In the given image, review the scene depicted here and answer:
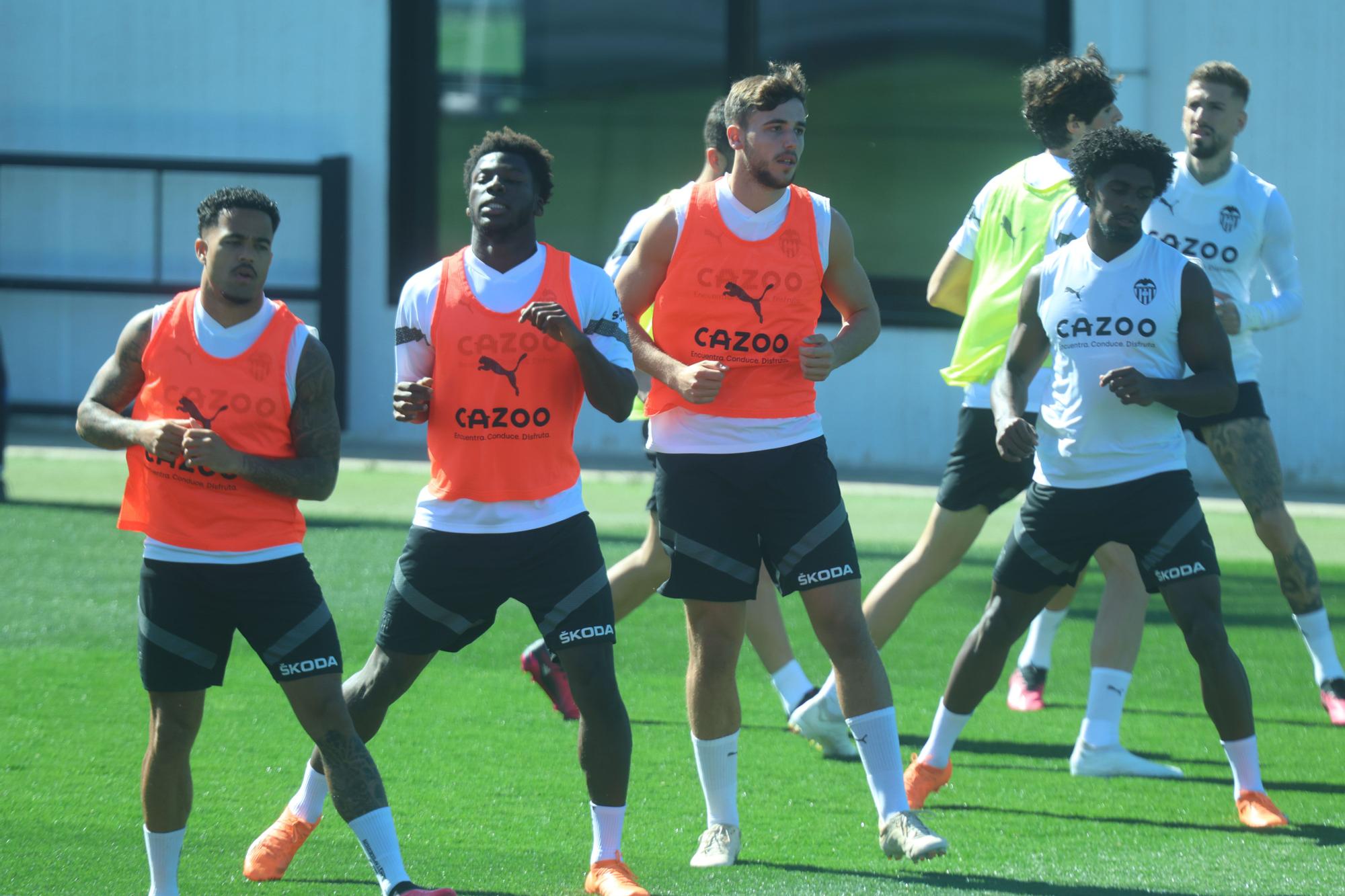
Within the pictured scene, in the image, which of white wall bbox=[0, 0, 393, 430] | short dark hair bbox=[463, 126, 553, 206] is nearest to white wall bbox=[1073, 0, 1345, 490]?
white wall bbox=[0, 0, 393, 430]

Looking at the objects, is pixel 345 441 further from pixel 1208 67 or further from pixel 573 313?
pixel 573 313

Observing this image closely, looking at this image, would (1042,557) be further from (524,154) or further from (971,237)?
(524,154)

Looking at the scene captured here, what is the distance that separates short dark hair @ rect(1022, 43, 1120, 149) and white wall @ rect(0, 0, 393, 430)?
926 centimetres

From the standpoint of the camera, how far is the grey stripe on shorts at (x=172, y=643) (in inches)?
180

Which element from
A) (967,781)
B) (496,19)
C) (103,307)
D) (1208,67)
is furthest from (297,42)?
(967,781)

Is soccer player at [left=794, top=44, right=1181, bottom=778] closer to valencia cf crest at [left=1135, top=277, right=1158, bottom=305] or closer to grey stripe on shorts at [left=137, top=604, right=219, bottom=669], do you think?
valencia cf crest at [left=1135, top=277, right=1158, bottom=305]

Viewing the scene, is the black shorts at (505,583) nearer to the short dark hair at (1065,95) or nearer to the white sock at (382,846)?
the white sock at (382,846)

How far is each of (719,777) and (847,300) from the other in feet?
4.66

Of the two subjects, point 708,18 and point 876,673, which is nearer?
point 876,673

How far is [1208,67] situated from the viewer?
6.83m

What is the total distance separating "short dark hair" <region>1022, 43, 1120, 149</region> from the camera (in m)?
6.22

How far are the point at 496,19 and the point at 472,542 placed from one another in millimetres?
10932

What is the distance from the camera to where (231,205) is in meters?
4.67

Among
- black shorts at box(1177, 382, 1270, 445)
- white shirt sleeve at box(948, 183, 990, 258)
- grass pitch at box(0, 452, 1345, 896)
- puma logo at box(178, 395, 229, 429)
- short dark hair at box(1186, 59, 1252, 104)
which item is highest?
short dark hair at box(1186, 59, 1252, 104)
